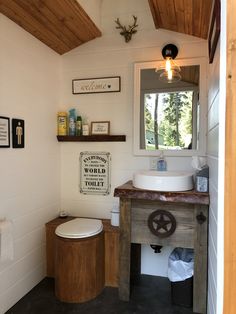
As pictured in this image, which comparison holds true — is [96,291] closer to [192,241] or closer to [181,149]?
[192,241]

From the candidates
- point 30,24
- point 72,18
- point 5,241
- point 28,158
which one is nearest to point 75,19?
point 72,18

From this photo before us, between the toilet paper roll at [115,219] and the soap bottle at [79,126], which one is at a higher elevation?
the soap bottle at [79,126]

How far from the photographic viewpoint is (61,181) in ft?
8.79

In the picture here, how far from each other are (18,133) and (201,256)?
162 centimetres

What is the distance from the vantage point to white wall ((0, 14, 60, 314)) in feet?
6.19

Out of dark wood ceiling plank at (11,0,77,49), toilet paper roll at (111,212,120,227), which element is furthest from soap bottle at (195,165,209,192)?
dark wood ceiling plank at (11,0,77,49)

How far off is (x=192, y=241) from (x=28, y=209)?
1315 millimetres

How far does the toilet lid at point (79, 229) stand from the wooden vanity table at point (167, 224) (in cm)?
23

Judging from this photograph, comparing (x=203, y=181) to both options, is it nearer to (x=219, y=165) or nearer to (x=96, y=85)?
(x=219, y=165)

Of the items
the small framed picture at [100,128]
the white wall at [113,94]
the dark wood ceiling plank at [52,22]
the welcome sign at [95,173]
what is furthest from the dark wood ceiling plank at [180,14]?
the welcome sign at [95,173]

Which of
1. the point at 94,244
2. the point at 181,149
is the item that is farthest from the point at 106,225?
the point at 181,149

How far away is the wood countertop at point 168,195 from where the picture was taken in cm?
176

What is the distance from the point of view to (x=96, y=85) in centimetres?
253

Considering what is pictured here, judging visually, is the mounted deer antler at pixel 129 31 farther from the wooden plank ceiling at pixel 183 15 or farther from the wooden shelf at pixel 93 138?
the wooden shelf at pixel 93 138
